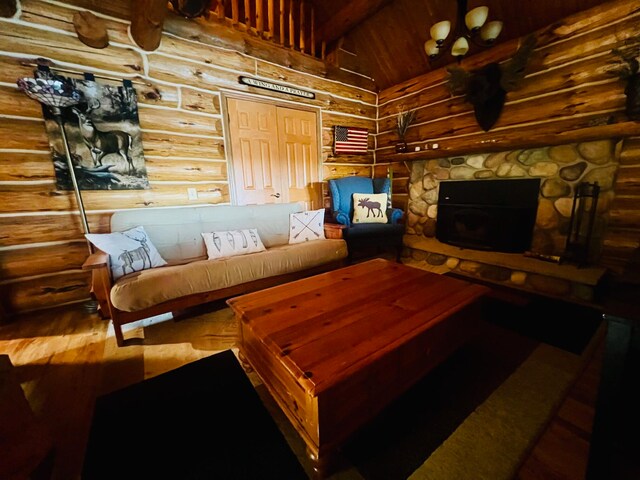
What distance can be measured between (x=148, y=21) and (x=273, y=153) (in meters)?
1.65

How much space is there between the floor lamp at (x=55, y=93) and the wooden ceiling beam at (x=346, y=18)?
2925 millimetres

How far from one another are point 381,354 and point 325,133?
3.47m

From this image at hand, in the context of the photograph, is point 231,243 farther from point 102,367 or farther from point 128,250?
point 102,367

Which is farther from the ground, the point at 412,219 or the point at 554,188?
the point at 554,188

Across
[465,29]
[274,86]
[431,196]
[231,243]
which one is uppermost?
[465,29]

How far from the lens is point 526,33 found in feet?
8.78

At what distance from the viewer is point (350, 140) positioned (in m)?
3.99

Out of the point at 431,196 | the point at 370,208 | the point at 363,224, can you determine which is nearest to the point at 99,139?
the point at 363,224

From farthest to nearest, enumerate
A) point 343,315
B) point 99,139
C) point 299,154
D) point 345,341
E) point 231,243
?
point 299,154 < point 231,243 < point 99,139 < point 343,315 < point 345,341

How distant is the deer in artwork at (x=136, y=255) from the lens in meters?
1.88

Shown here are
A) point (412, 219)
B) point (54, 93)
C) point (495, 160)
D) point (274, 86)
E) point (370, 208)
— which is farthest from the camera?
point (412, 219)

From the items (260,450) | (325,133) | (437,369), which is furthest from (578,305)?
(325,133)

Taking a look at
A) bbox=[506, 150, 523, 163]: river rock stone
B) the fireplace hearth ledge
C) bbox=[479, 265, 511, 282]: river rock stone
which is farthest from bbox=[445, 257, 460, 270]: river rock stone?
bbox=[506, 150, 523, 163]: river rock stone

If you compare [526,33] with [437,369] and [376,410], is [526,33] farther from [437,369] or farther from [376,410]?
[376,410]
